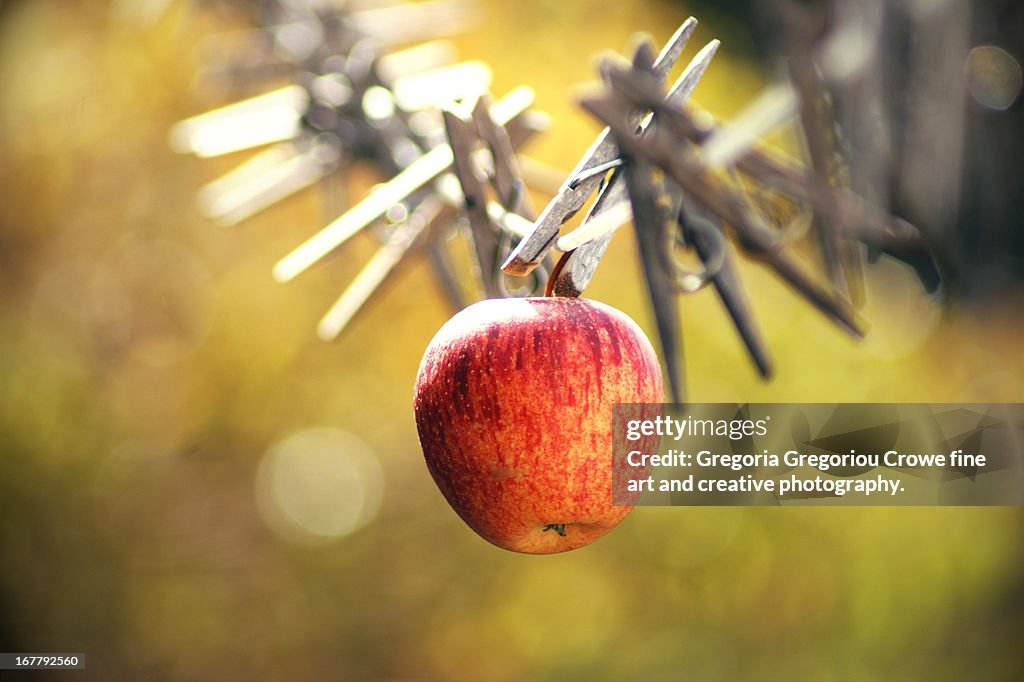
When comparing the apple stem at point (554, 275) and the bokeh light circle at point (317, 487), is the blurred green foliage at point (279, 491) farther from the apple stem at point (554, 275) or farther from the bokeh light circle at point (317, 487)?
the apple stem at point (554, 275)

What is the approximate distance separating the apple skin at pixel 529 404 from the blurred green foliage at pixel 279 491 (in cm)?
215

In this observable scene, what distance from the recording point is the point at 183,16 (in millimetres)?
2711

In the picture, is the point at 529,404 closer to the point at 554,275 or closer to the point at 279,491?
the point at 554,275

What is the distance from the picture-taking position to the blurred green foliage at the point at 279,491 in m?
2.56

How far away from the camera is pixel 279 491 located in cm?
263

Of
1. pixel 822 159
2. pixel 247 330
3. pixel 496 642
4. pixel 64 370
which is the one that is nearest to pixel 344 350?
pixel 247 330

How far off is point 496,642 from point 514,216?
2.43 metres

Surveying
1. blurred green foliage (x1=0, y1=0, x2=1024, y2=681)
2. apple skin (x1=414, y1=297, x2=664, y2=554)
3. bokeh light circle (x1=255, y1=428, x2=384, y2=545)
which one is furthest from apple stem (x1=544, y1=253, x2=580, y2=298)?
bokeh light circle (x1=255, y1=428, x2=384, y2=545)

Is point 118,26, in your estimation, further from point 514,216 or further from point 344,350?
point 514,216

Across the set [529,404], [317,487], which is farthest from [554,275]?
[317,487]

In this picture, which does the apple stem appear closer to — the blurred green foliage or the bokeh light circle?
the blurred green foliage

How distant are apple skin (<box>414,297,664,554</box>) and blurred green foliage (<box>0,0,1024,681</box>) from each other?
2153mm

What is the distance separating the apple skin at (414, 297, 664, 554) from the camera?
0.40 metres

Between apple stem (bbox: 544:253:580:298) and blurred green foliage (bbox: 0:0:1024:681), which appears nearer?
apple stem (bbox: 544:253:580:298)
